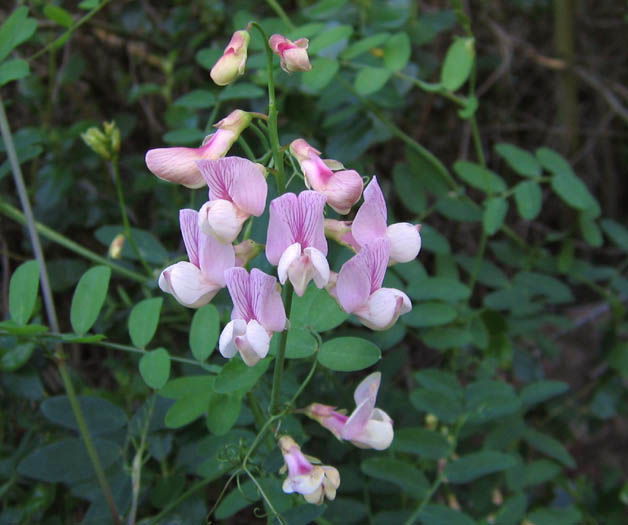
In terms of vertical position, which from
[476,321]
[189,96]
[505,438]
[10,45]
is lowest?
[505,438]

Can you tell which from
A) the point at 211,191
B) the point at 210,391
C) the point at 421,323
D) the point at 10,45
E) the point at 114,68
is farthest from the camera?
the point at 114,68

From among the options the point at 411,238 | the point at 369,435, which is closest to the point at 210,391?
the point at 369,435

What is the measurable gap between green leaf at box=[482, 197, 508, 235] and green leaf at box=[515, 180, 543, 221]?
4 cm

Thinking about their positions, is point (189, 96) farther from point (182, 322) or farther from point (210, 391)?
point (210, 391)

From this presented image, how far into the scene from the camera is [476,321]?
4.98ft

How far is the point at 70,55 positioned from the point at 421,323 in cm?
116

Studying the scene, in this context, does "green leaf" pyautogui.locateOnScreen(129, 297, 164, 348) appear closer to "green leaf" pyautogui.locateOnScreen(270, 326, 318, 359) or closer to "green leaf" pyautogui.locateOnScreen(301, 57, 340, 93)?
"green leaf" pyautogui.locateOnScreen(270, 326, 318, 359)

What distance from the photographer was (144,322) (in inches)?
42.6

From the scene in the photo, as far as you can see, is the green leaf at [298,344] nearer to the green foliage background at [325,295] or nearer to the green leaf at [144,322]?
the green foliage background at [325,295]

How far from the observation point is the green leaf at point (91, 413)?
1.09 metres

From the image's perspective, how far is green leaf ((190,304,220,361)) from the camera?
1.04 meters

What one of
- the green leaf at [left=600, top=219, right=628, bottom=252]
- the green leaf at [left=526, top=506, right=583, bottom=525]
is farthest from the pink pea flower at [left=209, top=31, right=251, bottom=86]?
Answer: the green leaf at [left=600, top=219, right=628, bottom=252]

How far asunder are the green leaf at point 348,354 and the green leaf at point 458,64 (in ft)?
2.60

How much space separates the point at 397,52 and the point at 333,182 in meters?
0.79
